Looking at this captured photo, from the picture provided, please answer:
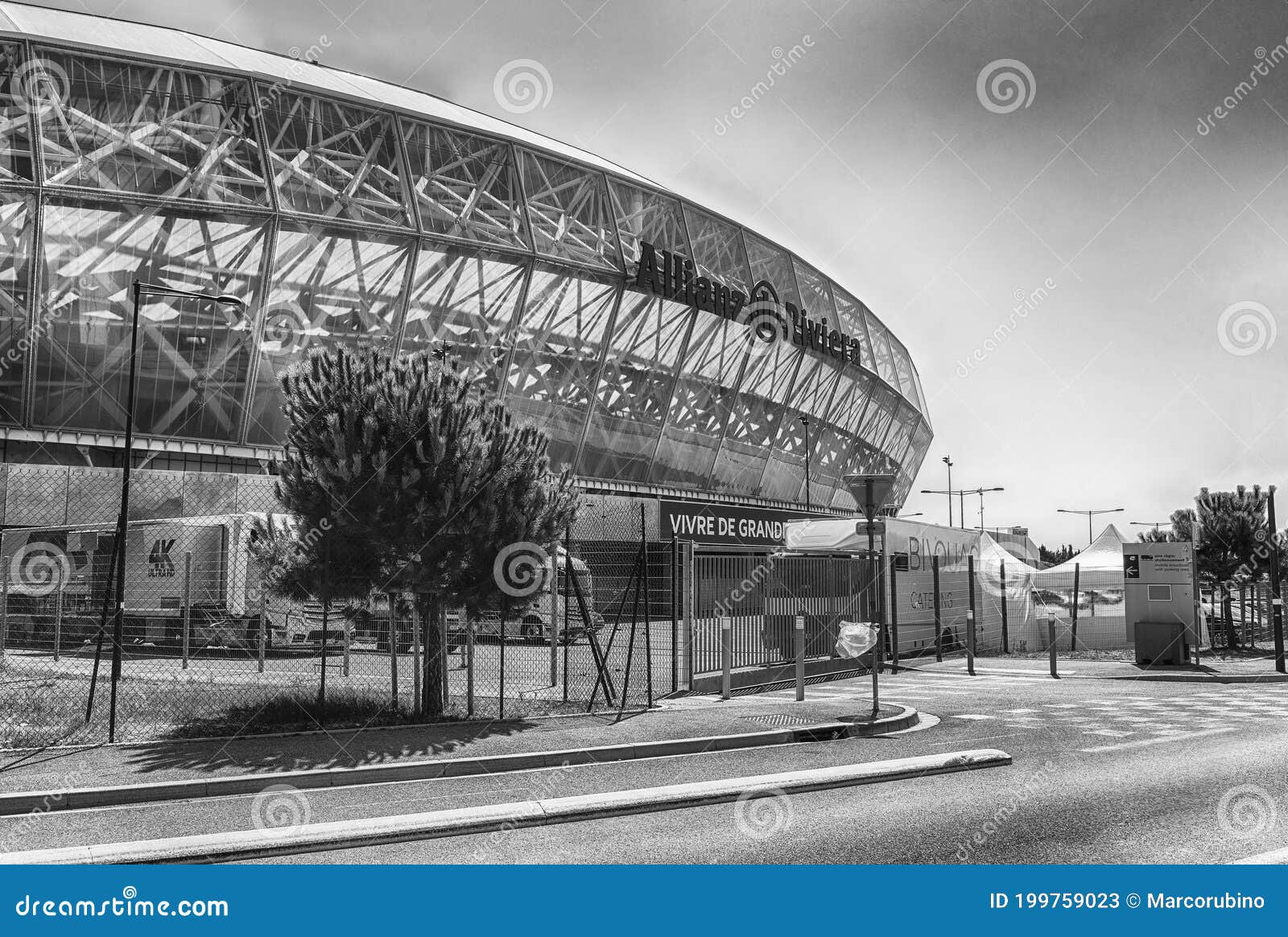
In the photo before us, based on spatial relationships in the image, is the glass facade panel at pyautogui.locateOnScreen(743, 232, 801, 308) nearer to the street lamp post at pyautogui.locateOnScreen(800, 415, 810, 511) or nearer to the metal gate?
the street lamp post at pyautogui.locateOnScreen(800, 415, 810, 511)

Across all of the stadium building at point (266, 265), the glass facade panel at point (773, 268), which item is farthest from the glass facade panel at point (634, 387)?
the glass facade panel at point (773, 268)

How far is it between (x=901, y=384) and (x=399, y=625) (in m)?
65.5

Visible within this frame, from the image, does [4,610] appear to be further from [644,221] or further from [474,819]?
[644,221]

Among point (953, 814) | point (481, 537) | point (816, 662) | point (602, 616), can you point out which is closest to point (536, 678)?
point (602, 616)

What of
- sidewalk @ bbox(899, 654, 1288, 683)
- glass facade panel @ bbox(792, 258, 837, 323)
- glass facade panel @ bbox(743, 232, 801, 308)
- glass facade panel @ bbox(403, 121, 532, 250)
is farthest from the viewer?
glass facade panel @ bbox(792, 258, 837, 323)

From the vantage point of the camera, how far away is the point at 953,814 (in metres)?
7.59

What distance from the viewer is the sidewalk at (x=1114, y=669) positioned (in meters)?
20.3

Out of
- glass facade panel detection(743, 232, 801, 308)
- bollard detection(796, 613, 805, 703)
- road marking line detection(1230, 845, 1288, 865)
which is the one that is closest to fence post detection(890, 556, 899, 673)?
bollard detection(796, 613, 805, 703)

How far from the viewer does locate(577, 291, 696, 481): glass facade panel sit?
4747 centimetres

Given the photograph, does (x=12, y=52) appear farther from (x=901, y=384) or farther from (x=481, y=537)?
(x=901, y=384)

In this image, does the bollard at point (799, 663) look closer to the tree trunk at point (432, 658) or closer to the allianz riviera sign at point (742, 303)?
the tree trunk at point (432, 658)

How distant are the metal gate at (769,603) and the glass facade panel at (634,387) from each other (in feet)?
91.2

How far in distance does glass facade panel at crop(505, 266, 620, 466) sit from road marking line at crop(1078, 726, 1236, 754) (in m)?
33.9

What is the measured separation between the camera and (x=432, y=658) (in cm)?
1343
